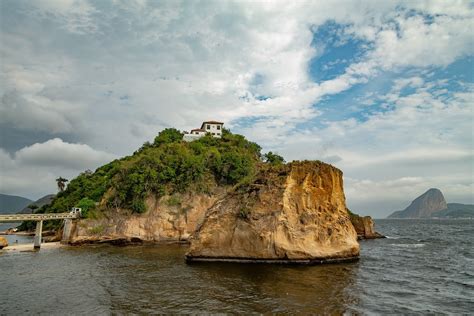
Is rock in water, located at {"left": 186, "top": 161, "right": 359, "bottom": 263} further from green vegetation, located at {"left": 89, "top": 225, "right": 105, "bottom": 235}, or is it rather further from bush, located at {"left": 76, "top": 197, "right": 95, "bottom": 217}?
bush, located at {"left": 76, "top": 197, "right": 95, "bottom": 217}

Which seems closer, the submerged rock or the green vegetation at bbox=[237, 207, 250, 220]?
the green vegetation at bbox=[237, 207, 250, 220]

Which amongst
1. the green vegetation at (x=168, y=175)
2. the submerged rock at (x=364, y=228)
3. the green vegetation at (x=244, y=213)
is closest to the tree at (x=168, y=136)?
the green vegetation at (x=168, y=175)

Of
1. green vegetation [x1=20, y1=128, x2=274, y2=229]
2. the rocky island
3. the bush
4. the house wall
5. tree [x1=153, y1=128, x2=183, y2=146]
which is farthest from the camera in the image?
the house wall

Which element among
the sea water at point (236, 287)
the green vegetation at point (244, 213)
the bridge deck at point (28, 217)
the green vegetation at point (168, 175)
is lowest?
the sea water at point (236, 287)

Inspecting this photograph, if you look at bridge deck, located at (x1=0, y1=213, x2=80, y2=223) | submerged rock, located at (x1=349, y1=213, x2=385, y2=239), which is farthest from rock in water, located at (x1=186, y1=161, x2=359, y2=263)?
submerged rock, located at (x1=349, y1=213, x2=385, y2=239)

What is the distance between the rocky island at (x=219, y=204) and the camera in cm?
2892

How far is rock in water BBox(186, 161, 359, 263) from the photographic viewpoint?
28.3 m

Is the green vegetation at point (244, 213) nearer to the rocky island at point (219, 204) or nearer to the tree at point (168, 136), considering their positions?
the rocky island at point (219, 204)

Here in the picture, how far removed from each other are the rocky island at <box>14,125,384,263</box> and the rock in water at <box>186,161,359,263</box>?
0.29 feet

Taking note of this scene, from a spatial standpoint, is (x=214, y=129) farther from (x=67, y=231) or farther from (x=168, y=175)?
(x=67, y=231)

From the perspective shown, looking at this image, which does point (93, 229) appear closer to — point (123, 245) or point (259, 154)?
point (123, 245)

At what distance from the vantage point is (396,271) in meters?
26.0

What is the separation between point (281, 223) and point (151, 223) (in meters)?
30.8

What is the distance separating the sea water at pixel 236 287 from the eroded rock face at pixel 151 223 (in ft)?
61.5
